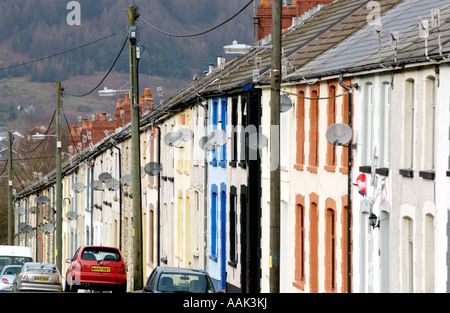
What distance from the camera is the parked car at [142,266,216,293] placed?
2394 cm

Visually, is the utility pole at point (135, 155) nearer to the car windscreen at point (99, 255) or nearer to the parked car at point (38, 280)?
the parked car at point (38, 280)

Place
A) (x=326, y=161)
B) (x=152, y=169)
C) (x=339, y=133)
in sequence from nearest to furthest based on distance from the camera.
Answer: (x=339, y=133) < (x=326, y=161) < (x=152, y=169)

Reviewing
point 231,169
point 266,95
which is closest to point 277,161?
point 266,95

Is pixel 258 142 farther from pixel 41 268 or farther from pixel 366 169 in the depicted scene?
pixel 41 268

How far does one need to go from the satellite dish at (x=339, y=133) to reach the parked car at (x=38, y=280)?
13.2 meters

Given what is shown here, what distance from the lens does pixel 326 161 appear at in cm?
2677

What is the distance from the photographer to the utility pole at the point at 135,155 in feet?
110

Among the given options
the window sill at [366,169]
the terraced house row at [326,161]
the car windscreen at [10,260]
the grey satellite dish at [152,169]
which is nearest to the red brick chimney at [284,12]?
the terraced house row at [326,161]

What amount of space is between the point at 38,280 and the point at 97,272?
3065 mm

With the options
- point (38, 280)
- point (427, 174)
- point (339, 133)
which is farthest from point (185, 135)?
point (427, 174)

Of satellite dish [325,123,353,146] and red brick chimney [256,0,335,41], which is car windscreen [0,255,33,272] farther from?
satellite dish [325,123,353,146]

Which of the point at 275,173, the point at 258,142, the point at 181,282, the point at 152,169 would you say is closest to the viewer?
the point at 275,173

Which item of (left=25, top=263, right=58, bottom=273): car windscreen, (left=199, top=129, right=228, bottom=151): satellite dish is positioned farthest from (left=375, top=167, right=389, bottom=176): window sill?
(left=25, top=263, right=58, bottom=273): car windscreen
